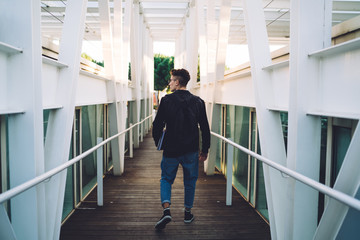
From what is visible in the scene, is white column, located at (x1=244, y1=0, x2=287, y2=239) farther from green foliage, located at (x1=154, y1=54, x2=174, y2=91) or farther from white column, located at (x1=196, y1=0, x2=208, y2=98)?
green foliage, located at (x1=154, y1=54, x2=174, y2=91)

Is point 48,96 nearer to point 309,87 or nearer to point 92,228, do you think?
point 92,228

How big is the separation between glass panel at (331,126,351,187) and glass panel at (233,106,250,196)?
7.90ft

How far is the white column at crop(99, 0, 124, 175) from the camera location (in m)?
5.09

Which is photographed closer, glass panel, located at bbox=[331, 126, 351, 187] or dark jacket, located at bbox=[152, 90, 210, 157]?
glass panel, located at bbox=[331, 126, 351, 187]

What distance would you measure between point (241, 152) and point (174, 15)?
10.1m

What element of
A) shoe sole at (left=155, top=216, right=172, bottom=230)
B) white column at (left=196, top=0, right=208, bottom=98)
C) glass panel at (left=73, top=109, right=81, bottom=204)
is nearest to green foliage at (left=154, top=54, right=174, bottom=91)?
white column at (left=196, top=0, right=208, bottom=98)

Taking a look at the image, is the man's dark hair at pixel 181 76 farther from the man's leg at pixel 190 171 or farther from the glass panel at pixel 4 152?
the glass panel at pixel 4 152

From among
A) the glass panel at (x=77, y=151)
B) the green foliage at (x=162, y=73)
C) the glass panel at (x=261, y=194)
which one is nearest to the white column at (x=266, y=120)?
the glass panel at (x=261, y=194)

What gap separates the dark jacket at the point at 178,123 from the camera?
330 centimetres

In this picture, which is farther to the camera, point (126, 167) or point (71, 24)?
point (126, 167)

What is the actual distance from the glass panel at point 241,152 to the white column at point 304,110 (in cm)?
253

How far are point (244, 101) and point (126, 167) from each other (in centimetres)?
392

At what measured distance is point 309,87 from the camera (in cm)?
225

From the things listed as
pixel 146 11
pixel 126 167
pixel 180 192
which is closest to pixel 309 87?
pixel 180 192
